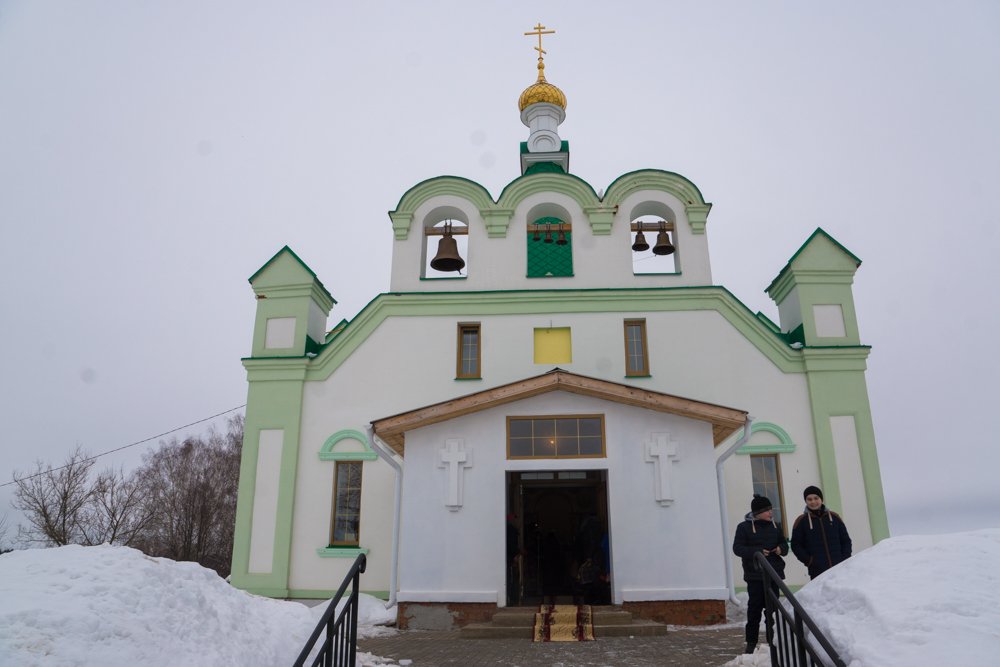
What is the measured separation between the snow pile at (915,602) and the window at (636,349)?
337 inches

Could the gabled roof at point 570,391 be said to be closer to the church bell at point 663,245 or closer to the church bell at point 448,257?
the church bell at point 448,257

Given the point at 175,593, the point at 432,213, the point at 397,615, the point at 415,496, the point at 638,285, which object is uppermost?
the point at 432,213

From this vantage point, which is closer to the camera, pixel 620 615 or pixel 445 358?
pixel 620 615

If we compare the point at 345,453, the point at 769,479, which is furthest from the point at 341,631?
the point at 769,479

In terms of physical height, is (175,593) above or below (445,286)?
below

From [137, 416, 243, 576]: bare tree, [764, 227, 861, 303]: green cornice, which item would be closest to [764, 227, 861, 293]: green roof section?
[764, 227, 861, 303]: green cornice

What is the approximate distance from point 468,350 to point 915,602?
10488 millimetres

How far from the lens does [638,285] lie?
1452cm

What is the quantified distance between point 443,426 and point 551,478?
2634 millimetres

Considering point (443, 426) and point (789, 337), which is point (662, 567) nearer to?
point (443, 426)

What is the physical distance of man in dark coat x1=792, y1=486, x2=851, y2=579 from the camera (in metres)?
7.09

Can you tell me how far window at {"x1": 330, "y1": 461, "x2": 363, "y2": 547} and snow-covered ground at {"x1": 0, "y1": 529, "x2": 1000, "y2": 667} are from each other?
7.34 m

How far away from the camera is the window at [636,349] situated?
14023 millimetres

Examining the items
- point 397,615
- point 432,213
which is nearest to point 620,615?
point 397,615
